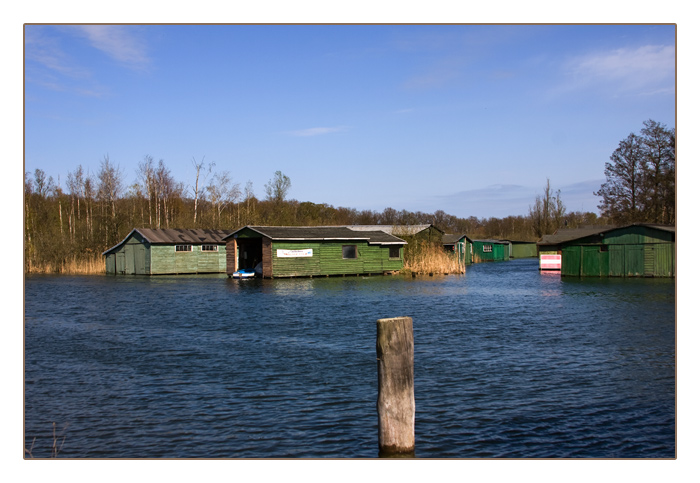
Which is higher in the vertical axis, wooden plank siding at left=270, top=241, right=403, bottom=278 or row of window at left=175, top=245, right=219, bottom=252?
row of window at left=175, top=245, right=219, bottom=252

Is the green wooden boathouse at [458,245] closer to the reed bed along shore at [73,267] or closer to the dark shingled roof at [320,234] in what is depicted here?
the dark shingled roof at [320,234]

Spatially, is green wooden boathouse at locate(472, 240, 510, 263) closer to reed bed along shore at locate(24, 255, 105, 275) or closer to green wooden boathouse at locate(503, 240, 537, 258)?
green wooden boathouse at locate(503, 240, 537, 258)

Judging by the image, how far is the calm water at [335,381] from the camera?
9000mm

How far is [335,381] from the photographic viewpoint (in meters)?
12.4

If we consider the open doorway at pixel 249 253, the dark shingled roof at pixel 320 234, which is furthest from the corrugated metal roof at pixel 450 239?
the open doorway at pixel 249 253

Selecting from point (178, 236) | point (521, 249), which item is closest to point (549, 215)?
point (521, 249)

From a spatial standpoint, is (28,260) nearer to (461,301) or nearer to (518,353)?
(461,301)

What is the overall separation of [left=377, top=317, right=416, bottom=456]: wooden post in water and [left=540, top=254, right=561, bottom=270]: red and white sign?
47.8m

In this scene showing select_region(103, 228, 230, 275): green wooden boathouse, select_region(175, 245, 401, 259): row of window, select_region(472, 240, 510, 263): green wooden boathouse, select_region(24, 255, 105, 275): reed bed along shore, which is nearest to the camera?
select_region(175, 245, 401, 259): row of window

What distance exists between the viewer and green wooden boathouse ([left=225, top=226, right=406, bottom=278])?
4256 centimetres

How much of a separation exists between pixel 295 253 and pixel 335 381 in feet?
102

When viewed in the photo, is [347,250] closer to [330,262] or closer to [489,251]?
[330,262]

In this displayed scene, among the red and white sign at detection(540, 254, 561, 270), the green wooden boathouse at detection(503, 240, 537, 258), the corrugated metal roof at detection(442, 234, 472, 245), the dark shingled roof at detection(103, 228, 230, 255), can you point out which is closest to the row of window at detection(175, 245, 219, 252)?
the dark shingled roof at detection(103, 228, 230, 255)

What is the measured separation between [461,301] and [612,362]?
13931 millimetres
